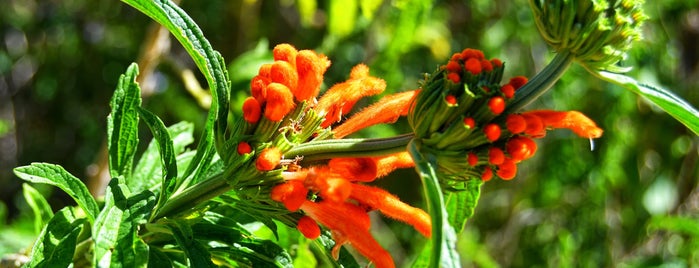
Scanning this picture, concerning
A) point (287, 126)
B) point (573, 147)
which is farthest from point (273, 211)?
point (573, 147)

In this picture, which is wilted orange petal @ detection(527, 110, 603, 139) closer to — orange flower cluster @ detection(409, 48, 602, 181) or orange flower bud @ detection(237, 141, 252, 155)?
orange flower cluster @ detection(409, 48, 602, 181)

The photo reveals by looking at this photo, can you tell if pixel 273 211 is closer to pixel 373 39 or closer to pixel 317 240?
pixel 317 240

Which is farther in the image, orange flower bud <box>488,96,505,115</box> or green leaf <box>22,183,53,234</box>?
green leaf <box>22,183,53,234</box>

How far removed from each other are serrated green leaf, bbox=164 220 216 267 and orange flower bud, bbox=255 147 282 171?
0.51 ft

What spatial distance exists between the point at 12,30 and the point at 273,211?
13.0 ft

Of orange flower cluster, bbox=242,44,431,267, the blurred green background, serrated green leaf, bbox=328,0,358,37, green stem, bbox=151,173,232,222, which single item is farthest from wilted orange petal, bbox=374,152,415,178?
serrated green leaf, bbox=328,0,358,37

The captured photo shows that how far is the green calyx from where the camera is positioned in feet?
3.30

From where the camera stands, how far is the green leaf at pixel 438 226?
34.4 inches

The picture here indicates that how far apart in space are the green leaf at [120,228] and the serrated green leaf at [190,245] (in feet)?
0.15

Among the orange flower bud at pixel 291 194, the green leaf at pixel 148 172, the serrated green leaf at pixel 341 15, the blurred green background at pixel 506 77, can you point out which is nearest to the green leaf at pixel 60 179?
the green leaf at pixel 148 172

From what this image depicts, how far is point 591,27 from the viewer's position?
1.00m

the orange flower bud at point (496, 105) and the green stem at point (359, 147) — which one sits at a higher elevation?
the orange flower bud at point (496, 105)

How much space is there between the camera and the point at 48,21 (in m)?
4.33

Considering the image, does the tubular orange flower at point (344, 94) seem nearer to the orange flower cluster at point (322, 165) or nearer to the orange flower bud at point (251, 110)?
the orange flower cluster at point (322, 165)
